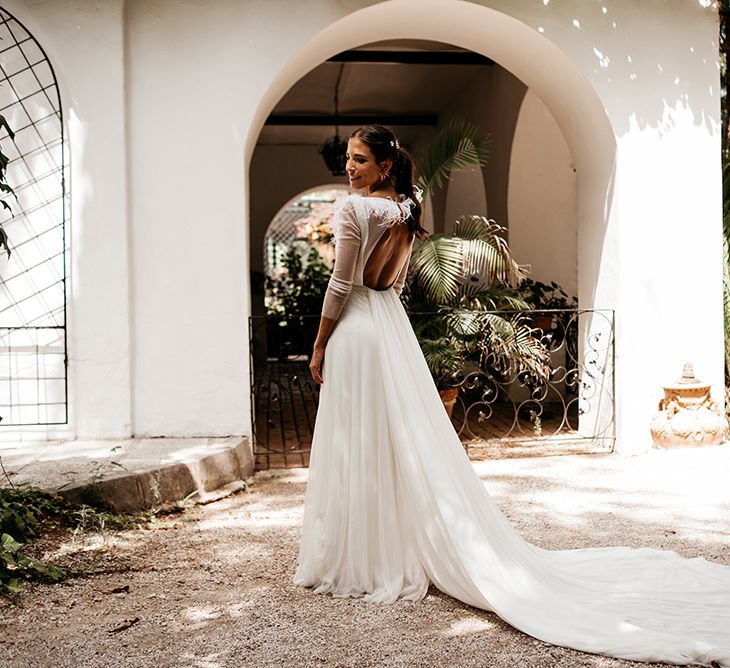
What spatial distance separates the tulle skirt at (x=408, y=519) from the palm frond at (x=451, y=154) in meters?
3.32

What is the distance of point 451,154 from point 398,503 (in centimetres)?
393

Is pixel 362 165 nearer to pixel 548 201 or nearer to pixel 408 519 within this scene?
pixel 408 519

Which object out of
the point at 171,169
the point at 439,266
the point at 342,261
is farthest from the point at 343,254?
the point at 439,266

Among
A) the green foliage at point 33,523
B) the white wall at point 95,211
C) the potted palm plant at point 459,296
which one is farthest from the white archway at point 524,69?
the green foliage at point 33,523

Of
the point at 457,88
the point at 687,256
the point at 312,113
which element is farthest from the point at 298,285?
the point at 687,256

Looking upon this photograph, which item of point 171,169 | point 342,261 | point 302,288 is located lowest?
point 342,261

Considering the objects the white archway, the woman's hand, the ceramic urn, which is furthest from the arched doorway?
the woman's hand

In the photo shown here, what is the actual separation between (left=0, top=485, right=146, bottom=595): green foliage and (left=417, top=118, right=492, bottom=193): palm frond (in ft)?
11.6

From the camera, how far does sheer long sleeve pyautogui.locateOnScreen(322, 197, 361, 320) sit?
325cm

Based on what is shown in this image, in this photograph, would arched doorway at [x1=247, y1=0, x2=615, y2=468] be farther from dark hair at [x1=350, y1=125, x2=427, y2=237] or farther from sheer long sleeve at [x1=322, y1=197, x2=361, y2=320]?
sheer long sleeve at [x1=322, y1=197, x2=361, y2=320]

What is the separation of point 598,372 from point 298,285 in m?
7.60

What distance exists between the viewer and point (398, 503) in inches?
129

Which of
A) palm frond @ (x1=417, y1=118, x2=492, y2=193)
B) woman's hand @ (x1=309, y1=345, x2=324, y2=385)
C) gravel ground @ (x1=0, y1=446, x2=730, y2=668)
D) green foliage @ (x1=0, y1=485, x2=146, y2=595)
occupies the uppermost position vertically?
palm frond @ (x1=417, y1=118, x2=492, y2=193)

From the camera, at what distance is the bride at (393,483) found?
307 cm
